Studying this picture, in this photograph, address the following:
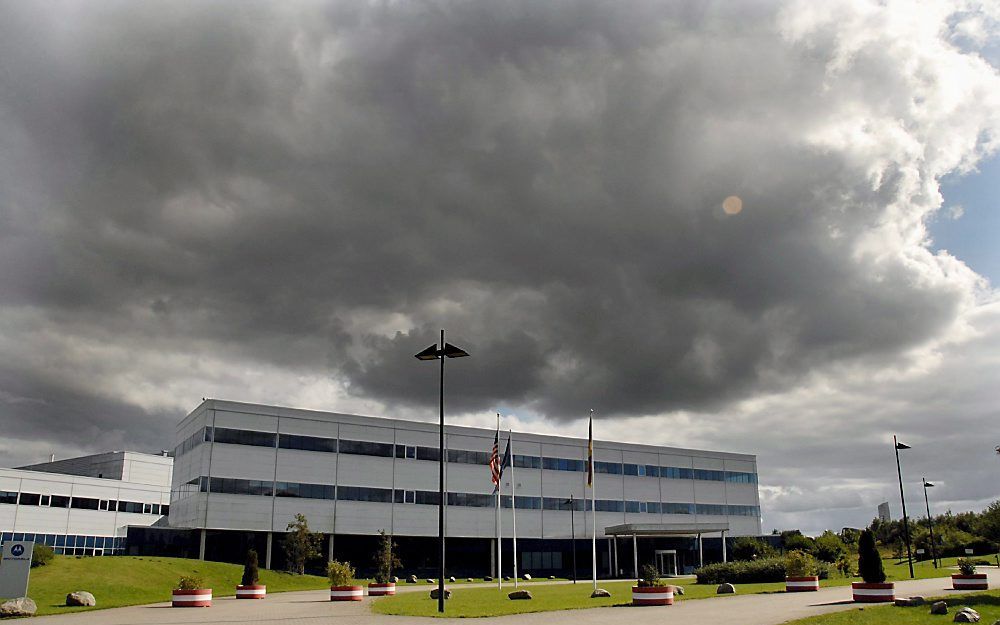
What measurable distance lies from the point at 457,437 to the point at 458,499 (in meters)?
6.08

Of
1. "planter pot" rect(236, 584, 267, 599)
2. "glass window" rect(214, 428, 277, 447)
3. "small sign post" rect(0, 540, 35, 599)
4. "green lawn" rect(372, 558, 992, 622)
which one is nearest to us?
"green lawn" rect(372, 558, 992, 622)

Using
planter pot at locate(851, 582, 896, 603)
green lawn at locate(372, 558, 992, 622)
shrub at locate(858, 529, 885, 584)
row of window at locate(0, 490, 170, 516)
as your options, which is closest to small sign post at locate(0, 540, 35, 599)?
green lawn at locate(372, 558, 992, 622)

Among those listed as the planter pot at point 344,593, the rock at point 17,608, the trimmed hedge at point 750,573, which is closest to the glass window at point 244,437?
the planter pot at point 344,593

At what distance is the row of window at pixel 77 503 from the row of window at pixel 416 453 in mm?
19736

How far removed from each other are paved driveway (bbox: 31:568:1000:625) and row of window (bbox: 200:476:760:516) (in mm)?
34043

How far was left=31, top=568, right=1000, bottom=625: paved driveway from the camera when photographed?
26.0 metres

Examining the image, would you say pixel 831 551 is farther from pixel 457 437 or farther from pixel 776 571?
pixel 457 437

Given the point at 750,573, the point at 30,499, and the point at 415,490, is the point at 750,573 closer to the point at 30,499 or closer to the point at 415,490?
the point at 415,490

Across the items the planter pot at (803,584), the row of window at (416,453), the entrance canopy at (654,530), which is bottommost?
the planter pot at (803,584)

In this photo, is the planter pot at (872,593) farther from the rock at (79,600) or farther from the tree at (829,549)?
the tree at (829,549)

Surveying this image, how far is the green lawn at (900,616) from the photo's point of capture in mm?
24062

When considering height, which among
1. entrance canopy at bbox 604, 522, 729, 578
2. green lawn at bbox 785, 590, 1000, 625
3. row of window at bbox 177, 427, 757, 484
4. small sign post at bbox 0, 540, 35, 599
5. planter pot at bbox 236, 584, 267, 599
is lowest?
planter pot at bbox 236, 584, 267, 599

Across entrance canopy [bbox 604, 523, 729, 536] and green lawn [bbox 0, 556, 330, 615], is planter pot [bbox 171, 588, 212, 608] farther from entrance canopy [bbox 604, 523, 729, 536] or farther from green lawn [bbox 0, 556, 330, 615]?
entrance canopy [bbox 604, 523, 729, 536]

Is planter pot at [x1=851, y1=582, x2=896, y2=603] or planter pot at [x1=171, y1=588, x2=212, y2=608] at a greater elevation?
planter pot at [x1=851, y1=582, x2=896, y2=603]
